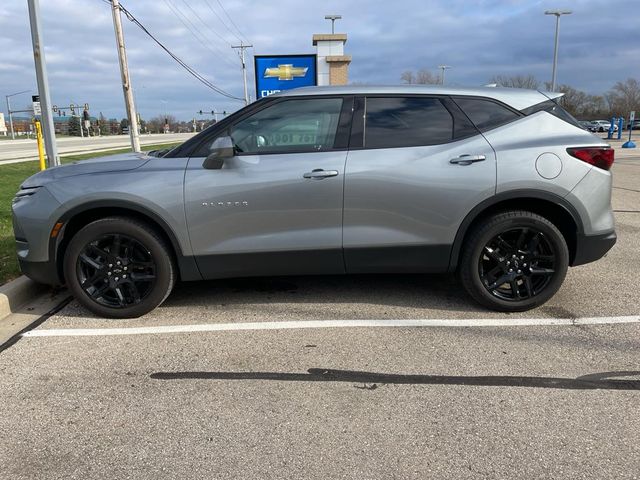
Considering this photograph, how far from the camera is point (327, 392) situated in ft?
10.1

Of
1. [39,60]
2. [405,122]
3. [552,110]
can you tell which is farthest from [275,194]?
[39,60]

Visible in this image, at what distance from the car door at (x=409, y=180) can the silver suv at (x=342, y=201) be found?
0.01 meters

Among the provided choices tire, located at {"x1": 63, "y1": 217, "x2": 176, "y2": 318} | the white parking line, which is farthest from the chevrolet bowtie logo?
the white parking line

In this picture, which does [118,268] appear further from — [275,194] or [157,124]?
[157,124]

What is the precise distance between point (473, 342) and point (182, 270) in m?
2.27

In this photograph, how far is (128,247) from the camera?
161 inches

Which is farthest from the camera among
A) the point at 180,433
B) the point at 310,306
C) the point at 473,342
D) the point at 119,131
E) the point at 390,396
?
the point at 119,131

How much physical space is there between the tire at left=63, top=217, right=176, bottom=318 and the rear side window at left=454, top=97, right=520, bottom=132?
2.61 metres

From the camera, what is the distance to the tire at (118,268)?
3.99 m

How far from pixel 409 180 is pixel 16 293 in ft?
11.5

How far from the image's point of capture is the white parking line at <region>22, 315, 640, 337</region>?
396cm

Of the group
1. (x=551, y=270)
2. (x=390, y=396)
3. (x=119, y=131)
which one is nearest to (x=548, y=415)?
(x=390, y=396)

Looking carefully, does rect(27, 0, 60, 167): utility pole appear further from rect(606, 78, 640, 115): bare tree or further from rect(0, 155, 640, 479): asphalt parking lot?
rect(606, 78, 640, 115): bare tree

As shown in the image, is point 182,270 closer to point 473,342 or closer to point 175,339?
point 175,339
